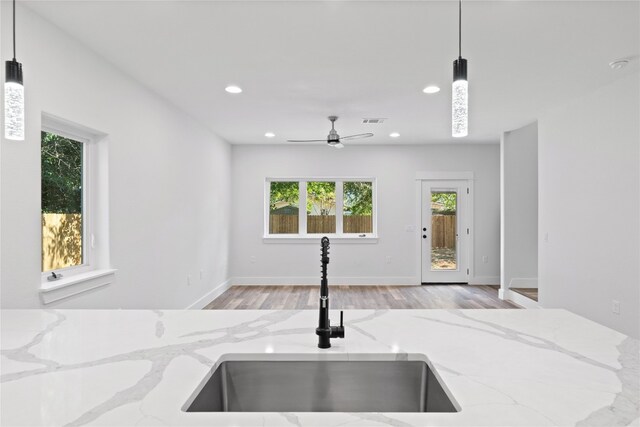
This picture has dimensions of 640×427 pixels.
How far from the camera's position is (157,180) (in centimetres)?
357

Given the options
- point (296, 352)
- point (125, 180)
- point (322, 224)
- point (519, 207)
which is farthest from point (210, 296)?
point (519, 207)

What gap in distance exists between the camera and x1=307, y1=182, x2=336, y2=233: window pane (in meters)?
6.44

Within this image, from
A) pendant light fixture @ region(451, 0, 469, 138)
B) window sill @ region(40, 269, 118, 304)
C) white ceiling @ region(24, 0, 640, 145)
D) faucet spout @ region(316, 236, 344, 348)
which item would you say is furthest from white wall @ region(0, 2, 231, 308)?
pendant light fixture @ region(451, 0, 469, 138)

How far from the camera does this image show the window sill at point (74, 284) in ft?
7.17

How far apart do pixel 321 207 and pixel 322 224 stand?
306 mm

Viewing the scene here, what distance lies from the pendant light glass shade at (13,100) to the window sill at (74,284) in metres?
1.32

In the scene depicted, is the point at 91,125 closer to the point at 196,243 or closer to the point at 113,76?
the point at 113,76

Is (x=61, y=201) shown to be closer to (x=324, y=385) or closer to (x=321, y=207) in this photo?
(x=324, y=385)

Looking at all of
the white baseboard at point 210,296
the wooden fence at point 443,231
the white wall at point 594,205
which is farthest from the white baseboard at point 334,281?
the white wall at point 594,205

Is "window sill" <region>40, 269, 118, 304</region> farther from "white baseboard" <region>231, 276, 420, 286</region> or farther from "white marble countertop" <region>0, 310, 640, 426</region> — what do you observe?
"white baseboard" <region>231, 276, 420, 286</region>

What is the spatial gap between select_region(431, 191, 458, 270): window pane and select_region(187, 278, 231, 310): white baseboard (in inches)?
140

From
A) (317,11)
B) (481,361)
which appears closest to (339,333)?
(481,361)

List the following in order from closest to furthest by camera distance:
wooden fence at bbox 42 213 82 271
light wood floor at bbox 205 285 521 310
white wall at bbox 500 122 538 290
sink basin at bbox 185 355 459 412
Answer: sink basin at bbox 185 355 459 412 < wooden fence at bbox 42 213 82 271 < light wood floor at bbox 205 285 521 310 < white wall at bbox 500 122 538 290

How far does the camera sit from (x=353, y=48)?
2598 mm
